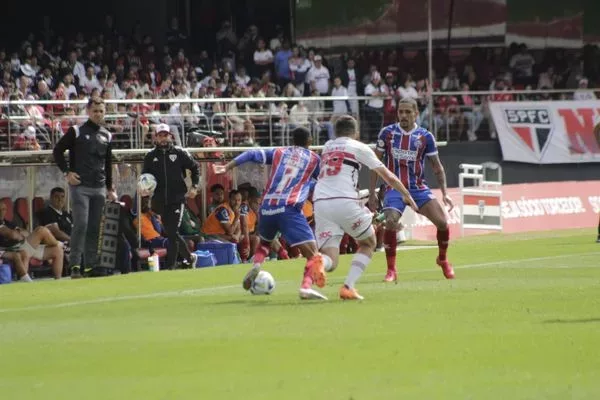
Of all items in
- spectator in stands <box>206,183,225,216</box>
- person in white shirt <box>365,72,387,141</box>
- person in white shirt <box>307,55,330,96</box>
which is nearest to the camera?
spectator in stands <box>206,183,225,216</box>

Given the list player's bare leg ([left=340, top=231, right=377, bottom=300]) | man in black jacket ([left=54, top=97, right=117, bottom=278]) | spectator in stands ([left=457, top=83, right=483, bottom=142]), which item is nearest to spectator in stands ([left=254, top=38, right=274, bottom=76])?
spectator in stands ([left=457, top=83, right=483, bottom=142])

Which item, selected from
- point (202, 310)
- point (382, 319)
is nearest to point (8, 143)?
point (202, 310)

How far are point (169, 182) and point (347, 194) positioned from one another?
8135 mm

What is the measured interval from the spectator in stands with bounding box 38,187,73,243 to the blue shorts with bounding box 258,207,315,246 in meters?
8.97

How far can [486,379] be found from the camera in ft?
30.6

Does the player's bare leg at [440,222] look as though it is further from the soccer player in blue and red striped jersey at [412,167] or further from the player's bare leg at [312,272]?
the player's bare leg at [312,272]

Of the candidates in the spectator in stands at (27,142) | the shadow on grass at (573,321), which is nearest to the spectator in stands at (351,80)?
the spectator in stands at (27,142)

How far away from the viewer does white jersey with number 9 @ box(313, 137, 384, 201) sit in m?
15.2

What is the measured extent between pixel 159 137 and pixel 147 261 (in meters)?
2.68

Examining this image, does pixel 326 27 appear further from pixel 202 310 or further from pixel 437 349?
pixel 437 349

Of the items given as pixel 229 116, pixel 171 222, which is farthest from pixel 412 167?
pixel 229 116

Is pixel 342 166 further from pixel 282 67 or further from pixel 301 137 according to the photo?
pixel 282 67

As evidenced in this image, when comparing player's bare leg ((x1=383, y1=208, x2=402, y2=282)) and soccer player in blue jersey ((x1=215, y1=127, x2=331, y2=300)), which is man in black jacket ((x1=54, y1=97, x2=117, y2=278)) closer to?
player's bare leg ((x1=383, y1=208, x2=402, y2=282))

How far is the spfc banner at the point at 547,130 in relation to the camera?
3853 cm
